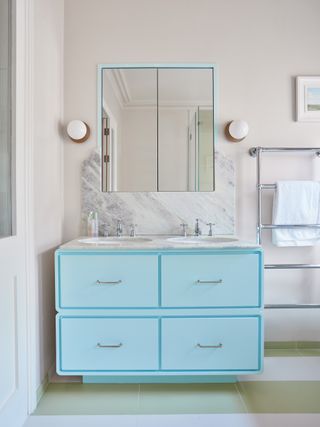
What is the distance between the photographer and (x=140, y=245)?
189cm

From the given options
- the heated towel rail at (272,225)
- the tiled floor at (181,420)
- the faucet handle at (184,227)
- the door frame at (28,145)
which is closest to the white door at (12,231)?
the door frame at (28,145)

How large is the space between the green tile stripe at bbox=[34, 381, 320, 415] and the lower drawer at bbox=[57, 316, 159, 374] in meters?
0.14

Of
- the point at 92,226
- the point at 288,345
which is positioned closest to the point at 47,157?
the point at 92,226

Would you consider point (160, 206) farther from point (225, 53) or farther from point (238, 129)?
point (225, 53)

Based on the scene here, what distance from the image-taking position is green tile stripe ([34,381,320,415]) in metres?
1.74

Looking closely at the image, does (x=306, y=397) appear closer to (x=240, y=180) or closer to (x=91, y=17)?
(x=240, y=180)

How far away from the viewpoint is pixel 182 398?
6.04 feet

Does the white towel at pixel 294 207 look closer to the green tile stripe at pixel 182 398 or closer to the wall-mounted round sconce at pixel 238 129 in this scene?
the wall-mounted round sconce at pixel 238 129

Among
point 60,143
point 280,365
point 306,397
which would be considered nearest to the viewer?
point 306,397

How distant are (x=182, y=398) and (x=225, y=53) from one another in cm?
205

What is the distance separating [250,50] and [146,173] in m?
1.04

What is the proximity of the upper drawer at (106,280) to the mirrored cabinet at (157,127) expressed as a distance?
65cm

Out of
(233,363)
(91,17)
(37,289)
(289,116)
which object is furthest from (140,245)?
(91,17)

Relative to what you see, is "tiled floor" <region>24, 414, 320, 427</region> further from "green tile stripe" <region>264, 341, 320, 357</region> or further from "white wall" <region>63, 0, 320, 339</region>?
"white wall" <region>63, 0, 320, 339</region>
